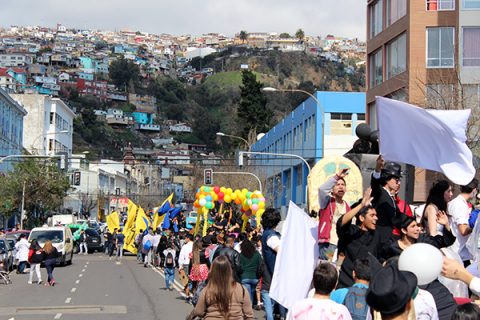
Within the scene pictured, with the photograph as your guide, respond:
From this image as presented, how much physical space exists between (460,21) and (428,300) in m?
36.5

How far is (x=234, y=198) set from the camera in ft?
127

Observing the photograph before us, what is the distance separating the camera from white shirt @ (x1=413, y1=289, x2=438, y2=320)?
6.84 m

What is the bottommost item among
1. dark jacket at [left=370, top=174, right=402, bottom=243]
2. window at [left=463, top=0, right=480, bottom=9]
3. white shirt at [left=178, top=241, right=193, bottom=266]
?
white shirt at [left=178, top=241, right=193, bottom=266]

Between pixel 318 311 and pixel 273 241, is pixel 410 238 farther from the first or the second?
pixel 273 241

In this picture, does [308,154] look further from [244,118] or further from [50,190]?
[244,118]

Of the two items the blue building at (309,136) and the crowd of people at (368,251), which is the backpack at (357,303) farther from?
the blue building at (309,136)

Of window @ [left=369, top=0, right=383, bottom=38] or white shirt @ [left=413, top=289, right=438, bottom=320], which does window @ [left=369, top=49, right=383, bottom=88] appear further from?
white shirt @ [left=413, top=289, right=438, bottom=320]

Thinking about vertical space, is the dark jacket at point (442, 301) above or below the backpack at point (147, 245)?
above

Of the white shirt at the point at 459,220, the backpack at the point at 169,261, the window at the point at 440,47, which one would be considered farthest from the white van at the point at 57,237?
the white shirt at the point at 459,220

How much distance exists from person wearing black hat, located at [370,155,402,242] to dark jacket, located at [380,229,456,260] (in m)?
0.26

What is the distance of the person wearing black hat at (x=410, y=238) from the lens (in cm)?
884

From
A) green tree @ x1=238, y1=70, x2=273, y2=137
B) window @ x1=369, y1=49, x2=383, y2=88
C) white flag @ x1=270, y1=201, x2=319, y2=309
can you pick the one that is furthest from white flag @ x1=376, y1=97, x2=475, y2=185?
green tree @ x1=238, y1=70, x2=273, y2=137

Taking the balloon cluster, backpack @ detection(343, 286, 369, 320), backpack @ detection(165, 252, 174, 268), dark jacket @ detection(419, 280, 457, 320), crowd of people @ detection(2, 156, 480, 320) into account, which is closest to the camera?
crowd of people @ detection(2, 156, 480, 320)

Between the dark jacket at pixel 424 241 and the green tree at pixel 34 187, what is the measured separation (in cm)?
6203
